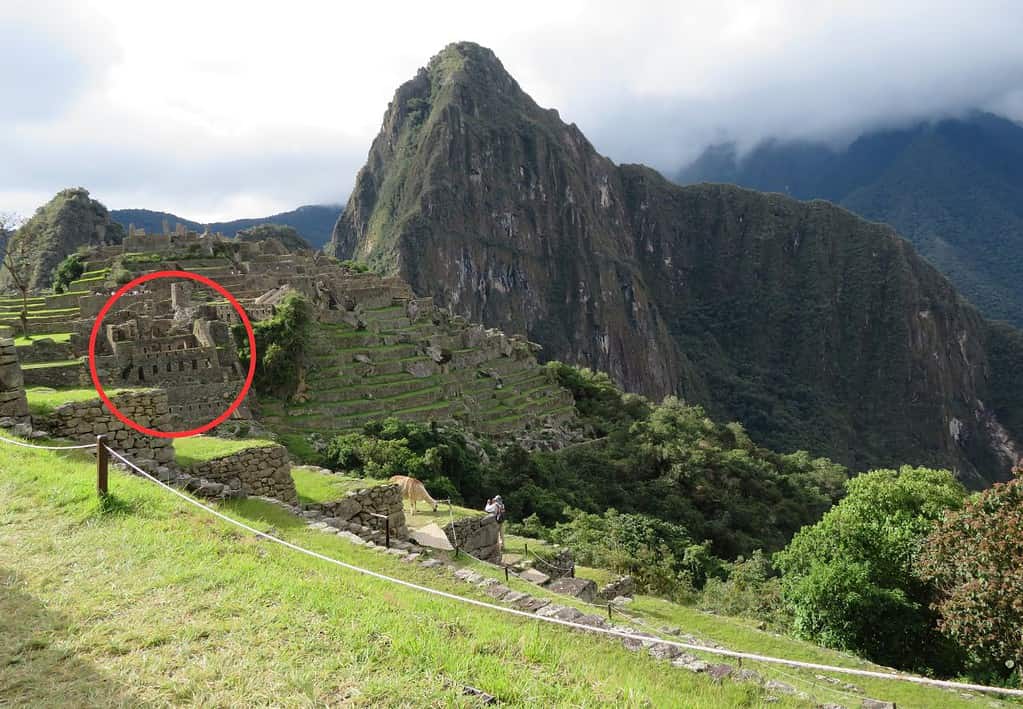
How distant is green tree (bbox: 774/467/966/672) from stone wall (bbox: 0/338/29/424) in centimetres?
1496

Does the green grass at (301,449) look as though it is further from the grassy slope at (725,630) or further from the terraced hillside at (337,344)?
the grassy slope at (725,630)

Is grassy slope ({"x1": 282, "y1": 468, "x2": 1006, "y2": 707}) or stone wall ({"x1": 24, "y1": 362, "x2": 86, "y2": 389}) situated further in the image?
stone wall ({"x1": 24, "y1": 362, "x2": 86, "y2": 389})

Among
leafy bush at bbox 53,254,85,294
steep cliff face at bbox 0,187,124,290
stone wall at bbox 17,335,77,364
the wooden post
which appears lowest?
the wooden post

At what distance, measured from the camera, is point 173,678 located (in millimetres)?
4000

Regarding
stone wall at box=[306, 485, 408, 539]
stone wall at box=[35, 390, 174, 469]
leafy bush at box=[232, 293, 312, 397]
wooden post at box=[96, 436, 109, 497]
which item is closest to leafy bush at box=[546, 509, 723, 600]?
stone wall at box=[306, 485, 408, 539]

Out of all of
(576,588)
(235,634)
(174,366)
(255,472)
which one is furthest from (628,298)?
(235,634)

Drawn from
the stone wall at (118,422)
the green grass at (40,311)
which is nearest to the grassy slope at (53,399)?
the stone wall at (118,422)

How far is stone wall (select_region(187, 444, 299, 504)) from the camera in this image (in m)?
9.45

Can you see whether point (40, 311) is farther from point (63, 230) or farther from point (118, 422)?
point (63, 230)

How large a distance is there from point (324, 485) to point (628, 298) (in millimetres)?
183607

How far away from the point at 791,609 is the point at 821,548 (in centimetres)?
222

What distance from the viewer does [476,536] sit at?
12141mm

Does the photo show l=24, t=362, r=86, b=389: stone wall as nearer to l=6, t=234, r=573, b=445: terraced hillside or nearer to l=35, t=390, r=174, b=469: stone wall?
l=6, t=234, r=573, b=445: terraced hillside

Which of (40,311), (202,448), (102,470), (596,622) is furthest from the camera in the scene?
(40,311)
